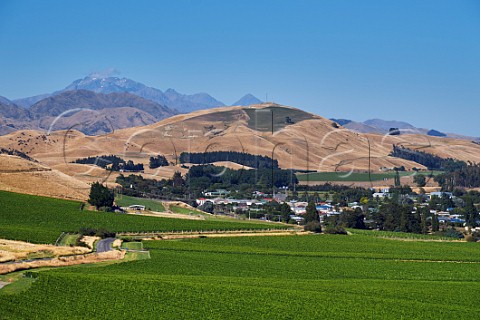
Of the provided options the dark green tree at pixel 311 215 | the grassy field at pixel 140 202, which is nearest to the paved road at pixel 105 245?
the grassy field at pixel 140 202

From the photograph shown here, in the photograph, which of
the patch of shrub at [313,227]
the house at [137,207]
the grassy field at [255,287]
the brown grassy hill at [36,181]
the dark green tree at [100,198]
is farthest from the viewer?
the house at [137,207]

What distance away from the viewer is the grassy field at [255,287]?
37156 mm

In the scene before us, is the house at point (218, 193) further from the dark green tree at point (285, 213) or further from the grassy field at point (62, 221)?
the grassy field at point (62, 221)

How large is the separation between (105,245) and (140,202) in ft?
166

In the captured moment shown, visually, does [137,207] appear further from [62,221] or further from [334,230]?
[334,230]

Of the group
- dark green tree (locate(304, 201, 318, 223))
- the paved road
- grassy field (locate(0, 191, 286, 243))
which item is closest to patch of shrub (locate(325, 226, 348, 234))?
grassy field (locate(0, 191, 286, 243))

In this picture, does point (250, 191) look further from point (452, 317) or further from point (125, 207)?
point (452, 317)

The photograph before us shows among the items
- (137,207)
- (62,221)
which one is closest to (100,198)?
(137,207)

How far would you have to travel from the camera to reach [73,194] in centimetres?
11038

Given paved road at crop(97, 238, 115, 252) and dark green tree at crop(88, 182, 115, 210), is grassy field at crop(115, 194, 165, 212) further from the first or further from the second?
paved road at crop(97, 238, 115, 252)

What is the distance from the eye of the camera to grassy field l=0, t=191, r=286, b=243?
3027 inches

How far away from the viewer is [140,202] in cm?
12025

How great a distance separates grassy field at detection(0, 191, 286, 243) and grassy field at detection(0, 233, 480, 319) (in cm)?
1383

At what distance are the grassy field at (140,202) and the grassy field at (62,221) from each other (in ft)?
48.1
